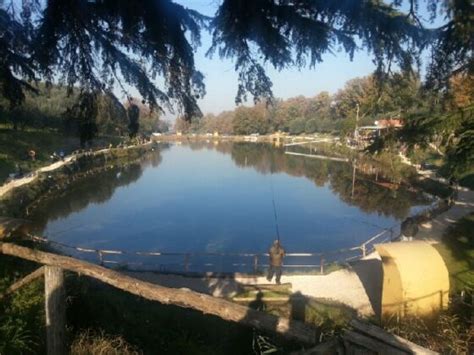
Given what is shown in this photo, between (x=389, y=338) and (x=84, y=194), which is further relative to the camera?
(x=84, y=194)

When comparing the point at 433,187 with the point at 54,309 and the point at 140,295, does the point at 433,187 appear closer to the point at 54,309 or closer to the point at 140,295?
the point at 140,295

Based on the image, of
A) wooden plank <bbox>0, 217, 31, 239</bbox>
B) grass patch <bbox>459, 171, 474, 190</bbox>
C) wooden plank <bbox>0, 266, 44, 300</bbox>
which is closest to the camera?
wooden plank <bbox>0, 266, 44, 300</bbox>

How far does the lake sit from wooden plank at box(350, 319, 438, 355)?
1073 cm

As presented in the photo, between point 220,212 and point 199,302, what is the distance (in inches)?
829

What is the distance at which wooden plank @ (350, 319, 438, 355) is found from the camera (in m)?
2.90

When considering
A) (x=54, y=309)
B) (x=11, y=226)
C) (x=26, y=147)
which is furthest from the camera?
Answer: (x=26, y=147)

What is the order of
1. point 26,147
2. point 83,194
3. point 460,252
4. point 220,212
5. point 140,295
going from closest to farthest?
point 140,295 < point 460,252 < point 220,212 < point 83,194 < point 26,147

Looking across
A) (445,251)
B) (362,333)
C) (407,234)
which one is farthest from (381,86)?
(407,234)

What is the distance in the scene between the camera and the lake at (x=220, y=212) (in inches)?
725

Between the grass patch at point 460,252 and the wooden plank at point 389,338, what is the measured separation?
6.92 m

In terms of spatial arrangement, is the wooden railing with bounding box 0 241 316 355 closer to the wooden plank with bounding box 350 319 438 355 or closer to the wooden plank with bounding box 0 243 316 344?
the wooden plank with bounding box 0 243 316 344

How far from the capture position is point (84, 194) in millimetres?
30766

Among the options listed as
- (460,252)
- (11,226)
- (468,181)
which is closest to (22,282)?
(11,226)

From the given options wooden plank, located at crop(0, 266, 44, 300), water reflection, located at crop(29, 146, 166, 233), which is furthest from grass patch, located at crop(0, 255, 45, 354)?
water reflection, located at crop(29, 146, 166, 233)
